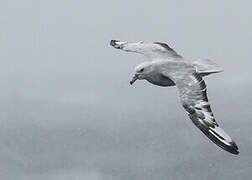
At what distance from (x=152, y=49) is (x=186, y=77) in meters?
6.38

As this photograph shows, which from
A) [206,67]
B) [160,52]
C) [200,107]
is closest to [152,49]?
[160,52]

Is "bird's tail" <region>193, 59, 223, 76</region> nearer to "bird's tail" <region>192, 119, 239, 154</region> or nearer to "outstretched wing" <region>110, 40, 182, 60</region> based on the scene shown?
"outstretched wing" <region>110, 40, 182, 60</region>

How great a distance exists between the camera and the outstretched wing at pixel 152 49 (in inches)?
1652

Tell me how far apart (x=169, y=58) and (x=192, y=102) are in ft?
18.7

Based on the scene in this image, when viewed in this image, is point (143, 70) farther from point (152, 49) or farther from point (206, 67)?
point (152, 49)

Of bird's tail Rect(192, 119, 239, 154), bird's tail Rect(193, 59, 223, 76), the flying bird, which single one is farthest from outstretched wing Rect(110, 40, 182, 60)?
bird's tail Rect(192, 119, 239, 154)

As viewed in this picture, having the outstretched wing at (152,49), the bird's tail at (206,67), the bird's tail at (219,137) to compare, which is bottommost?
the outstretched wing at (152,49)

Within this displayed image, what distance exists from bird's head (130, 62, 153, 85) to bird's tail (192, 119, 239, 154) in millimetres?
5596

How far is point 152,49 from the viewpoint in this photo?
143 feet

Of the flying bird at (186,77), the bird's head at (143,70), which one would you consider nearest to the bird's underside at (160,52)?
the flying bird at (186,77)

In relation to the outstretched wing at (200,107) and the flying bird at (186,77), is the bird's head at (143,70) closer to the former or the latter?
the flying bird at (186,77)

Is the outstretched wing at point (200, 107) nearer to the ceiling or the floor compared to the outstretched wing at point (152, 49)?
nearer to the ceiling

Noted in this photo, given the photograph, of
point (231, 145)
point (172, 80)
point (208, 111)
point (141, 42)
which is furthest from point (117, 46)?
point (231, 145)

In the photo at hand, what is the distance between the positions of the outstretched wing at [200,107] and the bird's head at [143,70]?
256 centimetres
